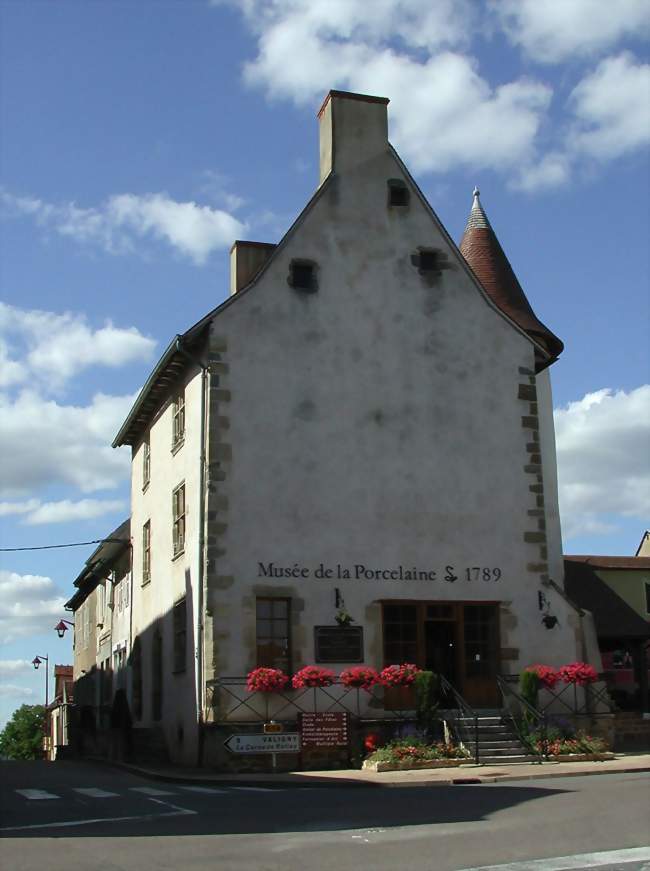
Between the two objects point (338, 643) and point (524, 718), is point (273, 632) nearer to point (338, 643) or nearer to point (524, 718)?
point (338, 643)

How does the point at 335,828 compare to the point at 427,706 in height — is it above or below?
below

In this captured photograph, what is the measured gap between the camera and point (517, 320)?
30.7m

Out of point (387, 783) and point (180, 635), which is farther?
point (180, 635)

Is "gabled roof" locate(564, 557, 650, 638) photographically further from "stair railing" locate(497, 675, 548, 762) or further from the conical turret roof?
the conical turret roof

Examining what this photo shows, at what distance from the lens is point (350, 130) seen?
88.2 feet

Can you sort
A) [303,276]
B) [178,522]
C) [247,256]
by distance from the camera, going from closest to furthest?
1. [303,276]
2. [178,522]
3. [247,256]

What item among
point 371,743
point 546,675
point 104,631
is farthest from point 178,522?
point 104,631

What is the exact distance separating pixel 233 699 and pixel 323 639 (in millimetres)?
2236

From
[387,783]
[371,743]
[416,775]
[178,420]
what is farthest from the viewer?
[178,420]

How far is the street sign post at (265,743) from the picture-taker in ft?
71.1

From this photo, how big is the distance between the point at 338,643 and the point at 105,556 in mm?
16802

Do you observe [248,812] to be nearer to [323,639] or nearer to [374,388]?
[323,639]

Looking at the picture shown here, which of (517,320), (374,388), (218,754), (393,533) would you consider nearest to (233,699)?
(218,754)

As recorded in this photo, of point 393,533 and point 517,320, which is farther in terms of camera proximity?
point 517,320
